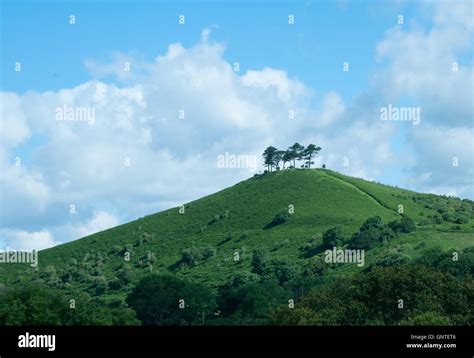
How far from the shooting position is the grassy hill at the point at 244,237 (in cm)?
15375

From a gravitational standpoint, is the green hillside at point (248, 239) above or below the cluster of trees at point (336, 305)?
above

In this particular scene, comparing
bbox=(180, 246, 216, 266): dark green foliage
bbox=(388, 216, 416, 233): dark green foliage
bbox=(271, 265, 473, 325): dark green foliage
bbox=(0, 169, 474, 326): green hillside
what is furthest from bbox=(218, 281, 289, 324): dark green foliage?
bbox=(180, 246, 216, 266): dark green foliage

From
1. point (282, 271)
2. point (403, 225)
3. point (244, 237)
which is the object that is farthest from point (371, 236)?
point (244, 237)

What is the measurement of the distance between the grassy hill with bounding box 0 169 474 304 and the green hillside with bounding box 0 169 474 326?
237mm

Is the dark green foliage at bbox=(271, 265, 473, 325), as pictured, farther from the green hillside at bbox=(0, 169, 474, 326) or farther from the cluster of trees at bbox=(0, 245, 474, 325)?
the green hillside at bbox=(0, 169, 474, 326)

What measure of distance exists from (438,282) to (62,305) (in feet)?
126

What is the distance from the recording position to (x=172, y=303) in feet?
351

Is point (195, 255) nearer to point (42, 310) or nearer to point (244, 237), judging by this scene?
point (244, 237)

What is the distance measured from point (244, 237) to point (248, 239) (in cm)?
210

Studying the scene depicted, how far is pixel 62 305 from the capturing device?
73250mm

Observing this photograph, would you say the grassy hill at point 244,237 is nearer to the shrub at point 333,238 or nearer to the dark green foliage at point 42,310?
the shrub at point 333,238

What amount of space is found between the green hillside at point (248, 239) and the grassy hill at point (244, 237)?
237 mm

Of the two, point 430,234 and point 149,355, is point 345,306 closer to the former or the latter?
point 149,355

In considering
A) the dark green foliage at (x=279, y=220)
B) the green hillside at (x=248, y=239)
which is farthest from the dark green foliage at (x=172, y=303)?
the dark green foliage at (x=279, y=220)
